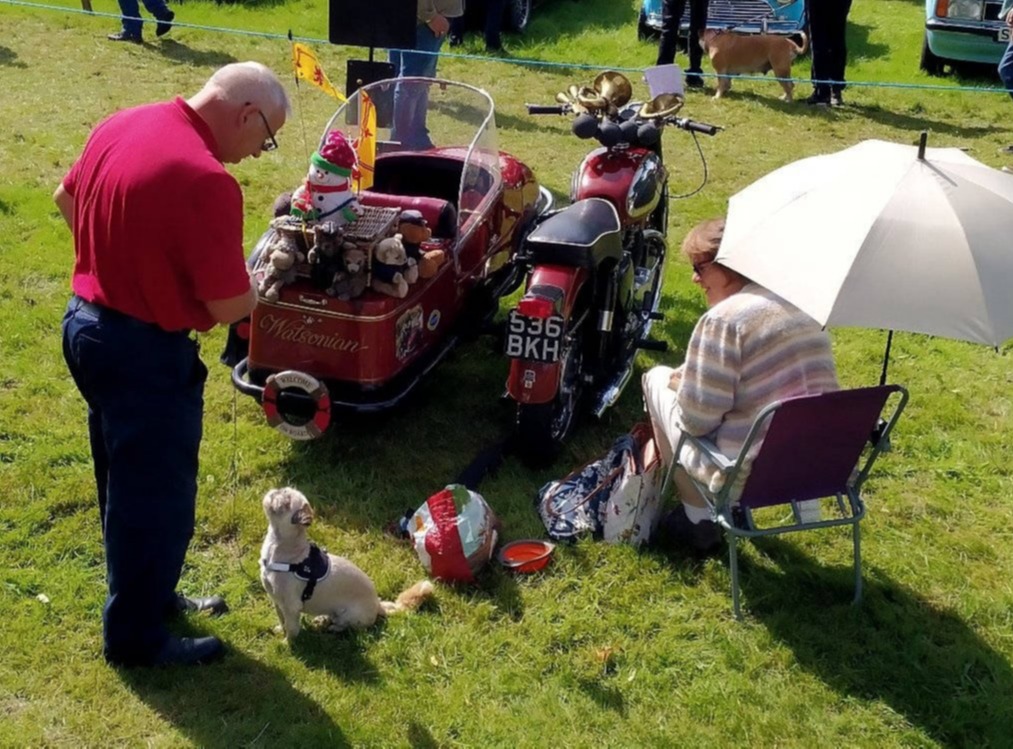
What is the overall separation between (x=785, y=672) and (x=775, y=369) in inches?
38.0

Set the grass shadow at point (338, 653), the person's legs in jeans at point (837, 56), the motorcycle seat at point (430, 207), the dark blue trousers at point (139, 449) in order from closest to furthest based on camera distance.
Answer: the dark blue trousers at point (139, 449), the grass shadow at point (338, 653), the motorcycle seat at point (430, 207), the person's legs in jeans at point (837, 56)

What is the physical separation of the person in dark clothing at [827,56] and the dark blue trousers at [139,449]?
8.92 meters

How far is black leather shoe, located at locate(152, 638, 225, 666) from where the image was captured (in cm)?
326

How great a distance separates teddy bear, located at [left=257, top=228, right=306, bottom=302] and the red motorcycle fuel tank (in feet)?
4.75

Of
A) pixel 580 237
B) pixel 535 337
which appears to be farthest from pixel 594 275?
pixel 535 337

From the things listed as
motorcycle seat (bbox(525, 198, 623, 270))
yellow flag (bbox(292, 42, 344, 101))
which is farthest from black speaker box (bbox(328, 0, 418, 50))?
motorcycle seat (bbox(525, 198, 623, 270))

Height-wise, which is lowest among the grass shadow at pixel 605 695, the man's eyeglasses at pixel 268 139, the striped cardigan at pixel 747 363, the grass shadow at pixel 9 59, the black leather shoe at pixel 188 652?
the grass shadow at pixel 605 695

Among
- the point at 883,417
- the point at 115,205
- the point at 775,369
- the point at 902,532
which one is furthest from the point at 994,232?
the point at 115,205

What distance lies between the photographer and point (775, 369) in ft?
11.2

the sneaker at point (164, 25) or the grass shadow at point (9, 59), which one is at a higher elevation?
the sneaker at point (164, 25)

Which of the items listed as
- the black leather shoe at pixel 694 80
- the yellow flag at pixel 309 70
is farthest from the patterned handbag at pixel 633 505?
the black leather shoe at pixel 694 80

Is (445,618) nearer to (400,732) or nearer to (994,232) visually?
(400,732)

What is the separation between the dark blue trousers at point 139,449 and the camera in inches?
112

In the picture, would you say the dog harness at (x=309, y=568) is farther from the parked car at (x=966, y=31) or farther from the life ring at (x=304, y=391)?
the parked car at (x=966, y=31)
